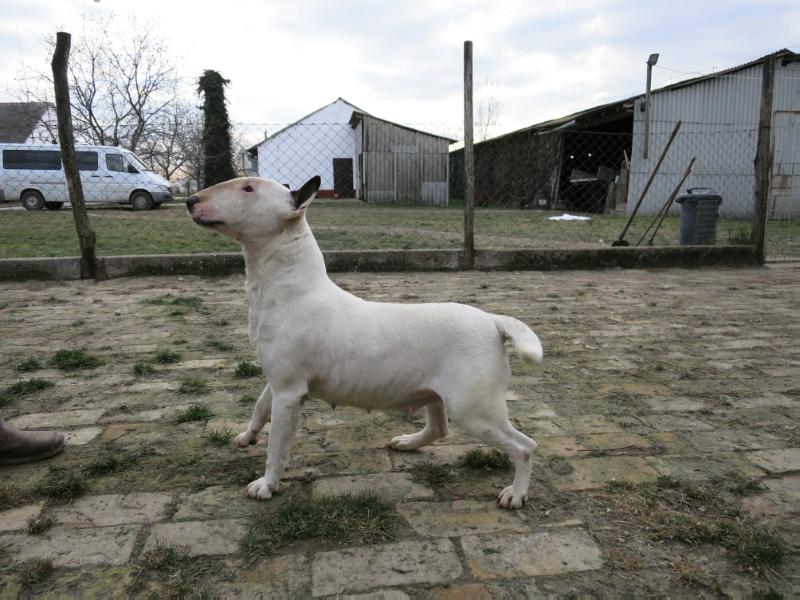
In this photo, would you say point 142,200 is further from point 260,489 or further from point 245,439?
point 260,489

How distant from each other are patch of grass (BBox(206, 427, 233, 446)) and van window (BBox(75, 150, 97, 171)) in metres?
20.9

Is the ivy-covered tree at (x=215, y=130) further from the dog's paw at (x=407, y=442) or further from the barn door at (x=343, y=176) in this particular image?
the dog's paw at (x=407, y=442)

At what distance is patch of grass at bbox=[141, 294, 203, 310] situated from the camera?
227 inches

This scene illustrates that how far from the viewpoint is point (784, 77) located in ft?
61.3

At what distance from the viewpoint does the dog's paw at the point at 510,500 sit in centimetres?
225

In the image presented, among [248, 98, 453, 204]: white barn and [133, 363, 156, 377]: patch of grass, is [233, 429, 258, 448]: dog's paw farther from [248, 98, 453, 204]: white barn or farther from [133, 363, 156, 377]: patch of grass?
[248, 98, 453, 204]: white barn

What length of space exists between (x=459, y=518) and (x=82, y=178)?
22545 millimetres

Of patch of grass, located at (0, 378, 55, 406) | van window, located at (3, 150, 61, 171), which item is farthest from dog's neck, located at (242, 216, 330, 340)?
van window, located at (3, 150, 61, 171)

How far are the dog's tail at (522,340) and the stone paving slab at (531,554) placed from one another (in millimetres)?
658

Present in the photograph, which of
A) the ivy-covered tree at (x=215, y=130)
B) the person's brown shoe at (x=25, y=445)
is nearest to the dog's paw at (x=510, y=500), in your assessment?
the person's brown shoe at (x=25, y=445)

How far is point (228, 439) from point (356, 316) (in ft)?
3.38

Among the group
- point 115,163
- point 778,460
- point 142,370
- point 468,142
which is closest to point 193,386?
point 142,370

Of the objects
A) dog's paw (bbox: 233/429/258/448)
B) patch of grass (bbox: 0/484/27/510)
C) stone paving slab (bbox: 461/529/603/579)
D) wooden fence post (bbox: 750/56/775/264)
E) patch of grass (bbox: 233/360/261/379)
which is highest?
wooden fence post (bbox: 750/56/775/264)

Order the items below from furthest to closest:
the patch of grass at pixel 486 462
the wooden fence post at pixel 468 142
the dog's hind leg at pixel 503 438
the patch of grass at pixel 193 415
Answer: the wooden fence post at pixel 468 142
the patch of grass at pixel 193 415
the patch of grass at pixel 486 462
the dog's hind leg at pixel 503 438
